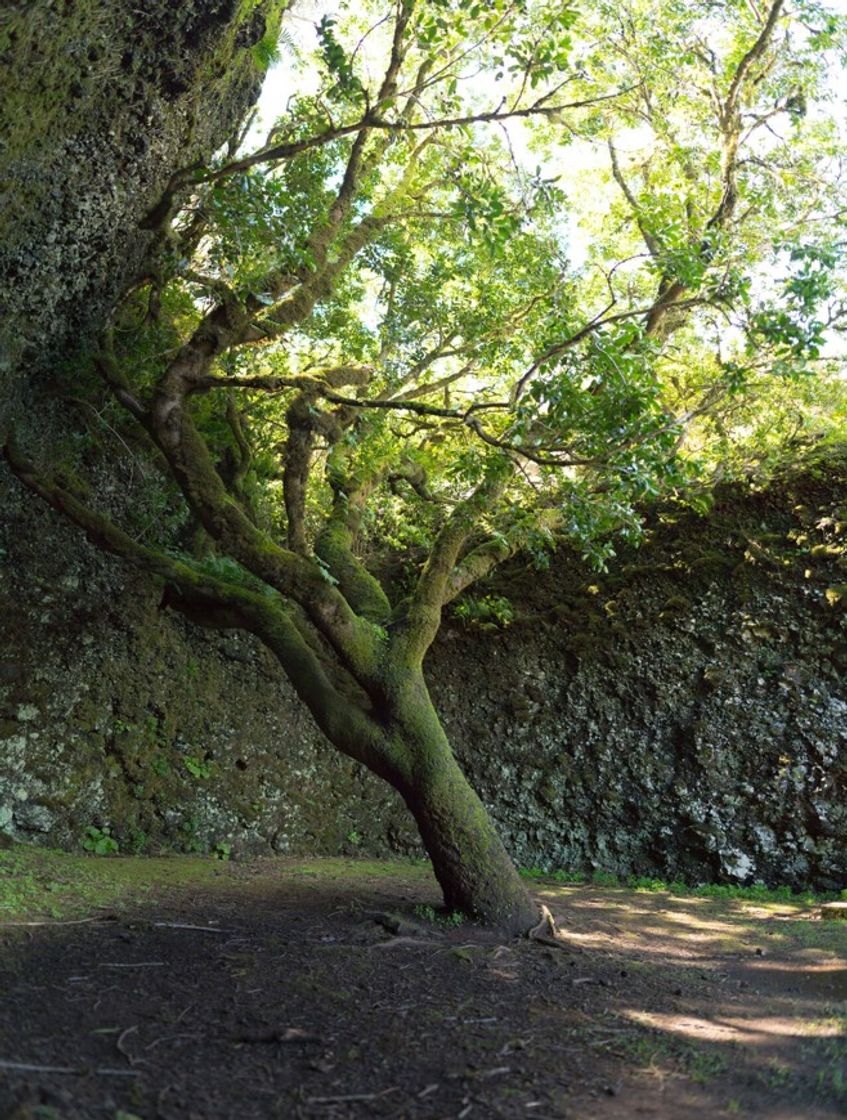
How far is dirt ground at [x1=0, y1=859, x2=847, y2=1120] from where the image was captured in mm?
3125

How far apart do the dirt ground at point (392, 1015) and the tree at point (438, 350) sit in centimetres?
109

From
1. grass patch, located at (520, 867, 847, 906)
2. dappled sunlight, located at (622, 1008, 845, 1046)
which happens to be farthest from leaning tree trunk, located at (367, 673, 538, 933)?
grass patch, located at (520, 867, 847, 906)

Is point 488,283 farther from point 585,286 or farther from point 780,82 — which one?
point 780,82

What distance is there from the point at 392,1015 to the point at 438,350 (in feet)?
22.9

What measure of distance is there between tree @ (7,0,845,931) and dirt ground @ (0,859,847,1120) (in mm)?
1094

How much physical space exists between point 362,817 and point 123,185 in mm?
6219

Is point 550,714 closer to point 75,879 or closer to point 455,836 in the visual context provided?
point 455,836

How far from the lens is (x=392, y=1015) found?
13.4ft

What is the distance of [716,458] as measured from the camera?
8.84m

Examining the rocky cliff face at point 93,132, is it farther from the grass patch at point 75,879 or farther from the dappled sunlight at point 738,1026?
the dappled sunlight at point 738,1026

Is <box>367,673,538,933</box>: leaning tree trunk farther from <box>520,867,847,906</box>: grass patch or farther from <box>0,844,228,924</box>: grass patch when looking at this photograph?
<box>520,867,847,906</box>: grass patch

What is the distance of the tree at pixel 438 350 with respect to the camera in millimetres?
6109

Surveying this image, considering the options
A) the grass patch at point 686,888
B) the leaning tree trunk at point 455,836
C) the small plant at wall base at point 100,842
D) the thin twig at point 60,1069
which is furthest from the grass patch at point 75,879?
the grass patch at point 686,888

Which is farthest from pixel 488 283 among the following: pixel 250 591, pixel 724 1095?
pixel 724 1095
